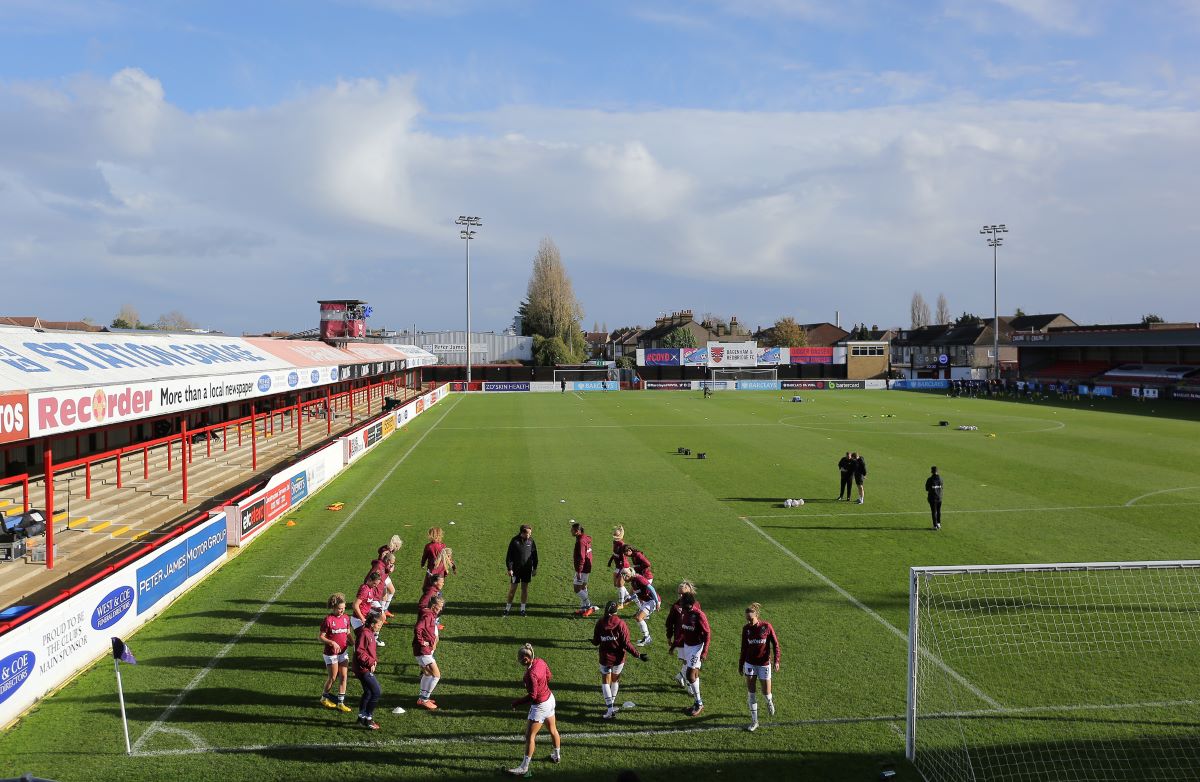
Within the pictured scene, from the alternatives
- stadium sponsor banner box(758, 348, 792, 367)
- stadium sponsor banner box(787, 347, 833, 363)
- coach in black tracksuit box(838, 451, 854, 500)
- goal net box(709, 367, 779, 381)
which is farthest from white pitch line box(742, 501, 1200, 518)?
stadium sponsor banner box(787, 347, 833, 363)

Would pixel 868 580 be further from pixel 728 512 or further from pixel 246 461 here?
pixel 246 461

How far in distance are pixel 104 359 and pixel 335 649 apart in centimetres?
1390

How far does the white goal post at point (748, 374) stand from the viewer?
9056 centimetres

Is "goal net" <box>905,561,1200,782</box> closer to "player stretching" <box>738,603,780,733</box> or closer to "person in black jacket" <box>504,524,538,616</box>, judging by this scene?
"player stretching" <box>738,603,780,733</box>

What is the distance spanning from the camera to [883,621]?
13.0m

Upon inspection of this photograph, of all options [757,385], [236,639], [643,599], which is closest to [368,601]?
[236,639]

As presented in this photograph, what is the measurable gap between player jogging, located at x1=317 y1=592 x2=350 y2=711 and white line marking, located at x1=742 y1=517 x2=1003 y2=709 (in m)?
8.29

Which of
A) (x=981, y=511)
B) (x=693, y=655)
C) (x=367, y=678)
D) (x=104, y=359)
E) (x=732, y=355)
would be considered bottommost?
(x=981, y=511)

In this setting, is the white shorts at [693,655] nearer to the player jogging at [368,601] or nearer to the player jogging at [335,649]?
the player jogging at [368,601]

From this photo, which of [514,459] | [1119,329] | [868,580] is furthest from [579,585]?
[1119,329]

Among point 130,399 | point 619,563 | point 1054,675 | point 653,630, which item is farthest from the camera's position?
point 130,399

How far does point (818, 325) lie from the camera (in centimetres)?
15012

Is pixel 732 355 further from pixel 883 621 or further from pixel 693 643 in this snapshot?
pixel 693 643

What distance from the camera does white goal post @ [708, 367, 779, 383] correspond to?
90.6 meters
